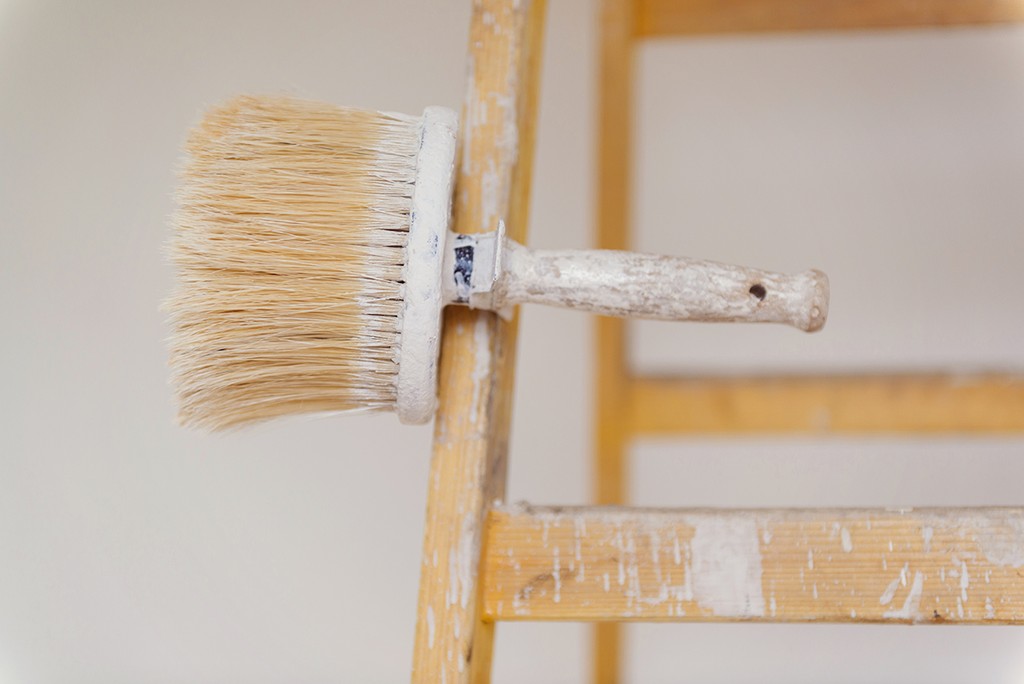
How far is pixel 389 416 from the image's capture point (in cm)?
133

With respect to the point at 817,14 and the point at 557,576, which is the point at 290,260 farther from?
the point at 817,14

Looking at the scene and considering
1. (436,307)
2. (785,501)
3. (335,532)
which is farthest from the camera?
(785,501)

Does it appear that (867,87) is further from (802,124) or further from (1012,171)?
(1012,171)

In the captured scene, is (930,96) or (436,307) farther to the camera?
(930,96)

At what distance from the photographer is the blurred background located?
1.15 m

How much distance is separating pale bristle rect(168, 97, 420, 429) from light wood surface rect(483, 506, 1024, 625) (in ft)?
0.43

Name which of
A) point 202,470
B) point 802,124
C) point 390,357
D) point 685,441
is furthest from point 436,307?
point 802,124

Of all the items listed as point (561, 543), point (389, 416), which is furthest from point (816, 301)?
point (389, 416)

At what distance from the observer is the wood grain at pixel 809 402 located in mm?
1247

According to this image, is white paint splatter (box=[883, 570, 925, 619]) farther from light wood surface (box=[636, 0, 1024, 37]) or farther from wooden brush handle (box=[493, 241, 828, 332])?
light wood surface (box=[636, 0, 1024, 37])

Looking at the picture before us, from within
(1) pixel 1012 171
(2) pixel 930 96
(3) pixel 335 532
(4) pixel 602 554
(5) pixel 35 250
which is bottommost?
→ (4) pixel 602 554

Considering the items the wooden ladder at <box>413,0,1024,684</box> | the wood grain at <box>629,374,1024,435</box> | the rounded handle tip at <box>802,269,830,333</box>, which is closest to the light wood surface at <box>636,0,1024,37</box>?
the wood grain at <box>629,374,1024,435</box>

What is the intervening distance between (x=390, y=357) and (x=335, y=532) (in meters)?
0.80

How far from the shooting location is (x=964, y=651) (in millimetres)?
1264
